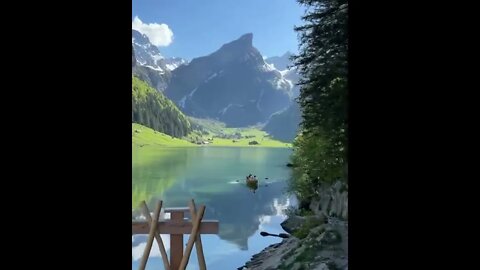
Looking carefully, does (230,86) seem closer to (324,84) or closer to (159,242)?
(324,84)

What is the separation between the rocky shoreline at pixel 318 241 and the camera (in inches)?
159

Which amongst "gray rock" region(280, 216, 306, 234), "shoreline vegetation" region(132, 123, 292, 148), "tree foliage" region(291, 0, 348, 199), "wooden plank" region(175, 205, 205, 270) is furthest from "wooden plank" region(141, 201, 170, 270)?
"shoreline vegetation" region(132, 123, 292, 148)

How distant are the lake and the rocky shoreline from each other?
0.67 m

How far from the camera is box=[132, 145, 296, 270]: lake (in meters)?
6.39

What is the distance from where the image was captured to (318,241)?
4488 millimetres

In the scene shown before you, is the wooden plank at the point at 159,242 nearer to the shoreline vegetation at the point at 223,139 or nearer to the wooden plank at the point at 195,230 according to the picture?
the wooden plank at the point at 195,230

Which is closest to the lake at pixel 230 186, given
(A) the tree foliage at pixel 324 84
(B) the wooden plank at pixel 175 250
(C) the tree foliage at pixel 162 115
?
(C) the tree foliage at pixel 162 115

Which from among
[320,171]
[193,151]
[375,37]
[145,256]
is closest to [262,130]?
[193,151]

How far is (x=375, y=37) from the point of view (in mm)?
921

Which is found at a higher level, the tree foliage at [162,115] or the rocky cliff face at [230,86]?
Result: the rocky cliff face at [230,86]

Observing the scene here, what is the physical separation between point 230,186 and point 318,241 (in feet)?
9.65

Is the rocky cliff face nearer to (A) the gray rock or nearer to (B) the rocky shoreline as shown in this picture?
(A) the gray rock

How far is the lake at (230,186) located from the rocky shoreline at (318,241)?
2.18 feet
